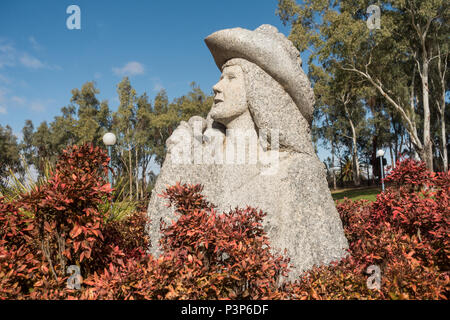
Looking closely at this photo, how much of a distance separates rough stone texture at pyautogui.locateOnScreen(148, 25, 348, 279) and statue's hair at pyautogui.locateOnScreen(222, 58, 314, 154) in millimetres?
11

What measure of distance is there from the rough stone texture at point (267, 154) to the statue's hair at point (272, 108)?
1cm

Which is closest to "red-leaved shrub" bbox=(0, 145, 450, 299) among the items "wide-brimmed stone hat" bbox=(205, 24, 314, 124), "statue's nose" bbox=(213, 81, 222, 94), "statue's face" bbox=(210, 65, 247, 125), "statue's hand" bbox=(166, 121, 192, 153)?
"statue's hand" bbox=(166, 121, 192, 153)

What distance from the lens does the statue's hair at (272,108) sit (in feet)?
10.8

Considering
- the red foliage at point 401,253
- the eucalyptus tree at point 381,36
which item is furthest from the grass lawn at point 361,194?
the red foliage at point 401,253

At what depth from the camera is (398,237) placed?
2637mm

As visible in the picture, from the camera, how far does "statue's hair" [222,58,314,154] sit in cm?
330

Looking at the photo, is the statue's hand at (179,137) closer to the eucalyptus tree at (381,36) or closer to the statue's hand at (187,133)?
the statue's hand at (187,133)

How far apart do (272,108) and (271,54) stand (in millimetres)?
580

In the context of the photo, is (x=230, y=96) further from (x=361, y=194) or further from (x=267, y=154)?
(x=361, y=194)

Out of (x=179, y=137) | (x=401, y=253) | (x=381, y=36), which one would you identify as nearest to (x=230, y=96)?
(x=179, y=137)

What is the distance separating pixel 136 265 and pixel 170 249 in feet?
1.03

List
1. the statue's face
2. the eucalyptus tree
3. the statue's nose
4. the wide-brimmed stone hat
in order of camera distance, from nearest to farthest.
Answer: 1. the wide-brimmed stone hat
2. the statue's face
3. the statue's nose
4. the eucalyptus tree

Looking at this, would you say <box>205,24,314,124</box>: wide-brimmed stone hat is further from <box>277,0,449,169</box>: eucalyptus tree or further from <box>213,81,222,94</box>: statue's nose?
<box>277,0,449,169</box>: eucalyptus tree

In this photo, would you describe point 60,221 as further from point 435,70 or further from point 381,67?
point 435,70
